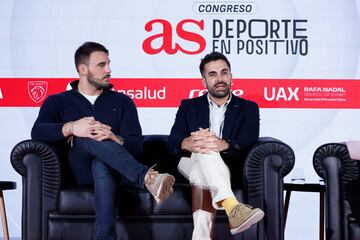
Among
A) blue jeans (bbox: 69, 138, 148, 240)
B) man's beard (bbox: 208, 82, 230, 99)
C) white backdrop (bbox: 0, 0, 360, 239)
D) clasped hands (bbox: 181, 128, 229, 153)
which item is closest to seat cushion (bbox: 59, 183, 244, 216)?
blue jeans (bbox: 69, 138, 148, 240)

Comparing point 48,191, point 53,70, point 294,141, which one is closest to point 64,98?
point 48,191

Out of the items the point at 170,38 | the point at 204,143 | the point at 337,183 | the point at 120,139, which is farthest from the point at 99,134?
the point at 170,38

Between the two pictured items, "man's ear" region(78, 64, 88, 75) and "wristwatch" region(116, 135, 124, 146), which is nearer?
"wristwatch" region(116, 135, 124, 146)

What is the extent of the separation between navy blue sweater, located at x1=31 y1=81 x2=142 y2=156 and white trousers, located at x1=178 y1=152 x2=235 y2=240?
0.47m

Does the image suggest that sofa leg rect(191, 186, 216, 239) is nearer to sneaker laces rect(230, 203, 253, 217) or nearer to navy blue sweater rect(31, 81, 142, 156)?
sneaker laces rect(230, 203, 253, 217)

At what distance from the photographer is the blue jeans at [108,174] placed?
291 cm

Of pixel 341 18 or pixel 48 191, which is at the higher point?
pixel 341 18

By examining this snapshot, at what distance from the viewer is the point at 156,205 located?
3.26 meters

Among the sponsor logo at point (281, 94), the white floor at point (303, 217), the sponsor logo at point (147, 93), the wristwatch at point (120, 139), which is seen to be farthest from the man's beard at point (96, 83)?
the white floor at point (303, 217)

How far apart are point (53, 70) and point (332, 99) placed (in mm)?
2083

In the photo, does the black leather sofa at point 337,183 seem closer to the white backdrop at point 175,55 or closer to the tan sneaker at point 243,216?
the tan sneaker at point 243,216

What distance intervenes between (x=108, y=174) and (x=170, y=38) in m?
1.86

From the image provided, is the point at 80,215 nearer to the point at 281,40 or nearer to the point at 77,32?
the point at 77,32

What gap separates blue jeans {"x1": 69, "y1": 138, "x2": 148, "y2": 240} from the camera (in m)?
2.91
